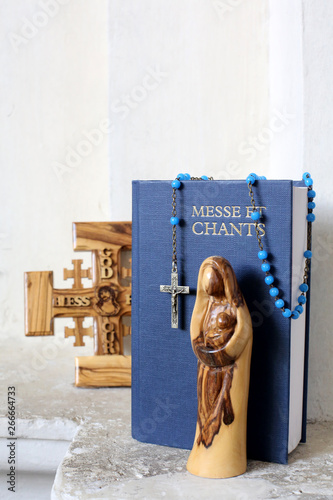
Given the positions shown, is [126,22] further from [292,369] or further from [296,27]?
[292,369]

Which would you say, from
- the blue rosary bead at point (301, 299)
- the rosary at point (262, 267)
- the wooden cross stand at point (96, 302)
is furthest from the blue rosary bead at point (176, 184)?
the wooden cross stand at point (96, 302)

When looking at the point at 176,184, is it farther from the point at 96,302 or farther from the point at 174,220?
the point at 96,302

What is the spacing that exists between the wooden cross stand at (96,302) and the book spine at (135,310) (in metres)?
0.27

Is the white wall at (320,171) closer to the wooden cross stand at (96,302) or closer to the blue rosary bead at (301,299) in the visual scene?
the blue rosary bead at (301,299)

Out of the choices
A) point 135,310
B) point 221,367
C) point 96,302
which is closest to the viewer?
point 221,367

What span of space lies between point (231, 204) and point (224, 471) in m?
0.36

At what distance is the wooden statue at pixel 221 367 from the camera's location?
2.57 ft

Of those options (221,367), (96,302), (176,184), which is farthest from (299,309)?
(96,302)

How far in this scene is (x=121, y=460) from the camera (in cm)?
86

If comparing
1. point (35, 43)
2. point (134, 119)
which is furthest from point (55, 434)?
point (35, 43)

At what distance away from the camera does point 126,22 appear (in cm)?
129

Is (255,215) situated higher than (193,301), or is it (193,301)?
(255,215)

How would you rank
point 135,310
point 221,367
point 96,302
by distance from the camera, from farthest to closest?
point 96,302, point 135,310, point 221,367

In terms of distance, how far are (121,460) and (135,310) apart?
0.72 feet
